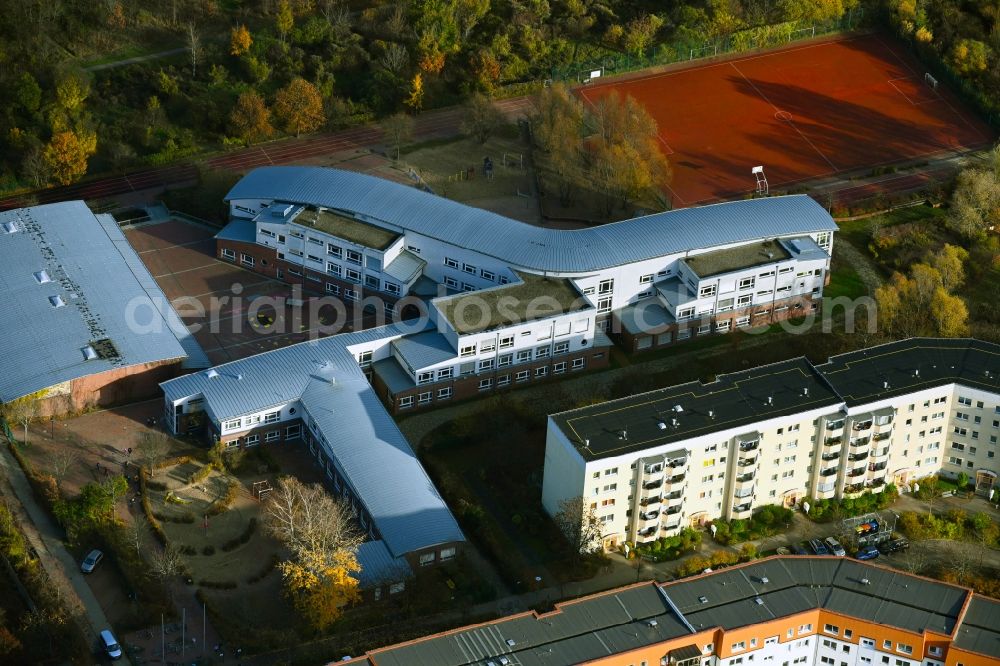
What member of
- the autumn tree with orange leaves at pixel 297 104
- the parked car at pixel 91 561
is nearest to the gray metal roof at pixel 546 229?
the autumn tree with orange leaves at pixel 297 104

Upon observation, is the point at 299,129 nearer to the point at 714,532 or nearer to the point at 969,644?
the point at 714,532

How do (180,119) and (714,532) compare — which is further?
(180,119)

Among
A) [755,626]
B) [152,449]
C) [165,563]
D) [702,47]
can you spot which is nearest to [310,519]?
[165,563]

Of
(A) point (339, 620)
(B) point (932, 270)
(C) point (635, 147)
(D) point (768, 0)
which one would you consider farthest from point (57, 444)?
(D) point (768, 0)

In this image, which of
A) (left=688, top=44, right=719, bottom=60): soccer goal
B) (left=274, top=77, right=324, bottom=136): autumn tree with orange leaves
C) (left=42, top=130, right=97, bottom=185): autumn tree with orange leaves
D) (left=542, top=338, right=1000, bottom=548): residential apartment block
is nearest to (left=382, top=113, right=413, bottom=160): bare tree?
(left=274, top=77, right=324, bottom=136): autumn tree with orange leaves

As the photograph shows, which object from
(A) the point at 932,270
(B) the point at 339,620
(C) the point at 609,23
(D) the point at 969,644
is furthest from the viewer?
(C) the point at 609,23

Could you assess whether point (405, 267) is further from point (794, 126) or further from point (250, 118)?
point (794, 126)

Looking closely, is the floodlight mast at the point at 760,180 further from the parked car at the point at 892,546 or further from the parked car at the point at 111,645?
the parked car at the point at 111,645
